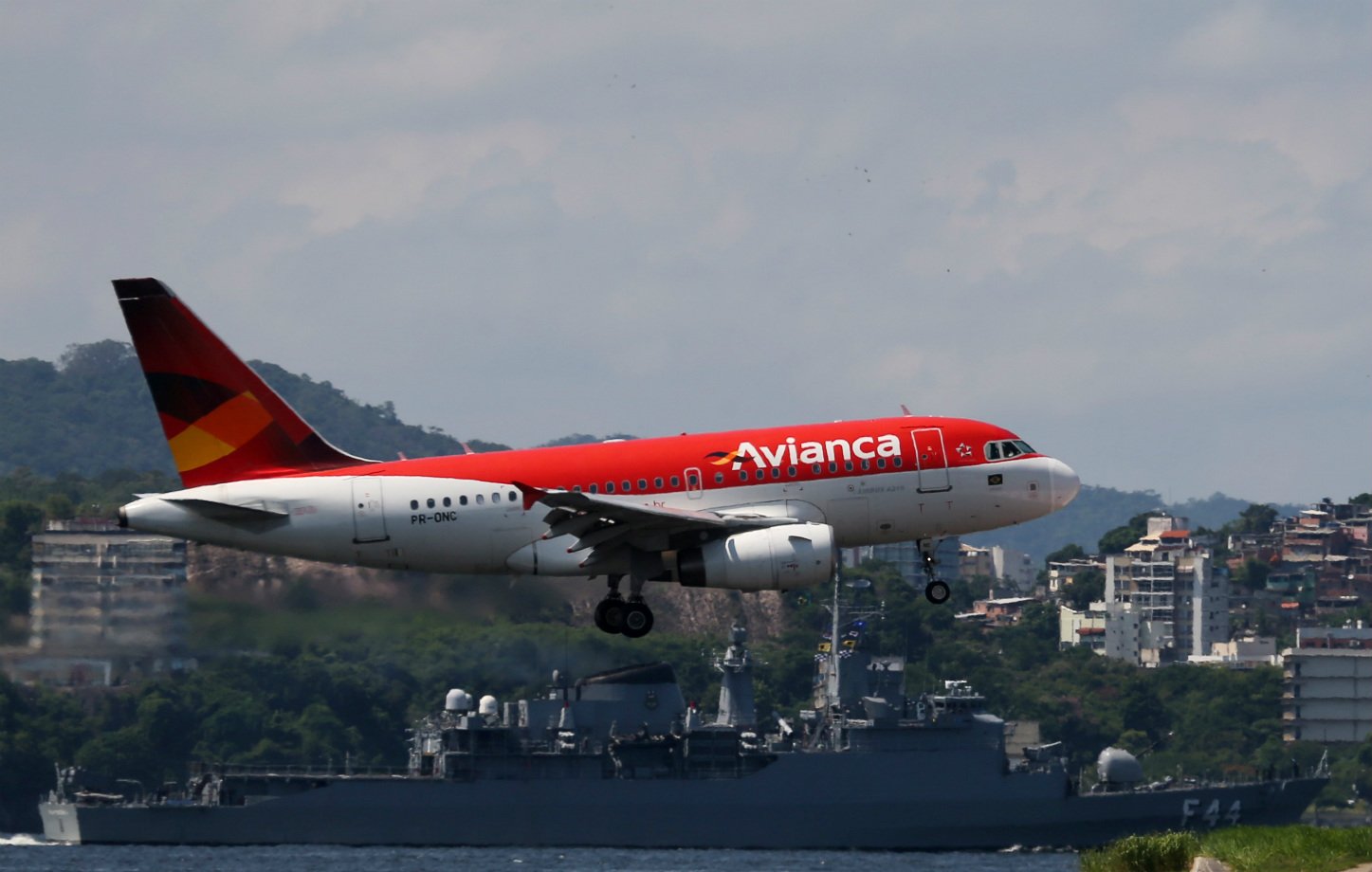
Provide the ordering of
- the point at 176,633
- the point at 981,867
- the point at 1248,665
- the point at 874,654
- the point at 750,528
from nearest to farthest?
the point at 750,528, the point at 176,633, the point at 981,867, the point at 874,654, the point at 1248,665

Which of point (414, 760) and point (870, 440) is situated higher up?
point (870, 440)

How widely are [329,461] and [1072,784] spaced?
70427 mm

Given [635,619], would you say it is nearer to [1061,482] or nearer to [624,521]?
[624,521]

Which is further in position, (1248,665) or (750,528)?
(1248,665)

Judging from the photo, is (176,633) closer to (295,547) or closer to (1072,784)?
(295,547)

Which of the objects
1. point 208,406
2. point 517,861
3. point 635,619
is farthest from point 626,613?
point 517,861

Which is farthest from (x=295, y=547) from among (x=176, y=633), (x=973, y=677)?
(x=973, y=677)

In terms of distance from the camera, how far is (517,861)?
114 m

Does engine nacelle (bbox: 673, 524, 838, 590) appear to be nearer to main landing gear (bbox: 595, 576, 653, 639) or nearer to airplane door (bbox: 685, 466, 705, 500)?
airplane door (bbox: 685, 466, 705, 500)

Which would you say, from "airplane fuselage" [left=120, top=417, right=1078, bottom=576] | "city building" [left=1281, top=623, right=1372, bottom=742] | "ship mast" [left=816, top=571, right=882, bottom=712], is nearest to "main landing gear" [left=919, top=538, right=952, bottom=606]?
"airplane fuselage" [left=120, top=417, right=1078, bottom=576]

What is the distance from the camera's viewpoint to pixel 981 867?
111562 mm

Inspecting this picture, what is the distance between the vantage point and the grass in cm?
4278

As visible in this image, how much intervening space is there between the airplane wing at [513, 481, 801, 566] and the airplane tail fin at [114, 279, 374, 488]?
566cm

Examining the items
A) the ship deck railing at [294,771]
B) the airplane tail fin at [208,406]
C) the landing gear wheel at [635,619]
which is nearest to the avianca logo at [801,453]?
the landing gear wheel at [635,619]
